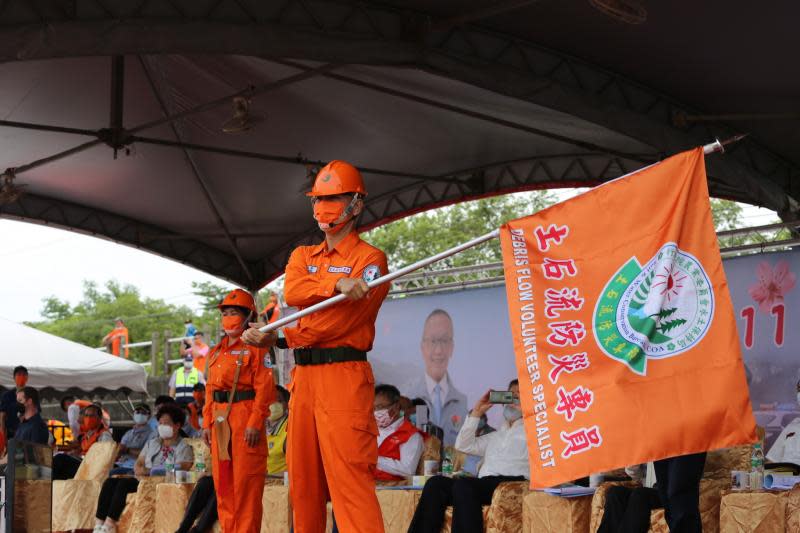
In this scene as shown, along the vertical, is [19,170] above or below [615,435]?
above

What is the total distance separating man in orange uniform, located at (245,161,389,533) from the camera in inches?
203

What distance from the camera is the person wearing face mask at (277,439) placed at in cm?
1034

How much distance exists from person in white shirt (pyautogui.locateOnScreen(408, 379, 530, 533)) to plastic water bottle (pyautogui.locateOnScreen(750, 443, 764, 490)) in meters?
1.74

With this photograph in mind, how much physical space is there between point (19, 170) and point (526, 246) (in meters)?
9.22

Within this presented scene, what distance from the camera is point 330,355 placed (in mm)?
5309

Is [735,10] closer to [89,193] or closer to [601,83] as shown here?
[601,83]

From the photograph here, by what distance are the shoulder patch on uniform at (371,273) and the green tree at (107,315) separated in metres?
58.5

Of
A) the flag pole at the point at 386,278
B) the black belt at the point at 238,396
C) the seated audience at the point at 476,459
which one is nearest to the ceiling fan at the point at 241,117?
the black belt at the point at 238,396

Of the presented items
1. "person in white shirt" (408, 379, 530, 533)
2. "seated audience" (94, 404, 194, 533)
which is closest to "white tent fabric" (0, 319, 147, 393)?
"seated audience" (94, 404, 194, 533)

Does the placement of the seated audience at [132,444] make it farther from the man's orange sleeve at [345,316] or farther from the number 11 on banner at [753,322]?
the man's orange sleeve at [345,316]

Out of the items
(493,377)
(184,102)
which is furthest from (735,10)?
(184,102)

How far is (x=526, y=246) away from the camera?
458cm

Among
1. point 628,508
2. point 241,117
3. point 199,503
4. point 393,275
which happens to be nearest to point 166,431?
point 199,503

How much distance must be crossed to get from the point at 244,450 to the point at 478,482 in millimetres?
1651
